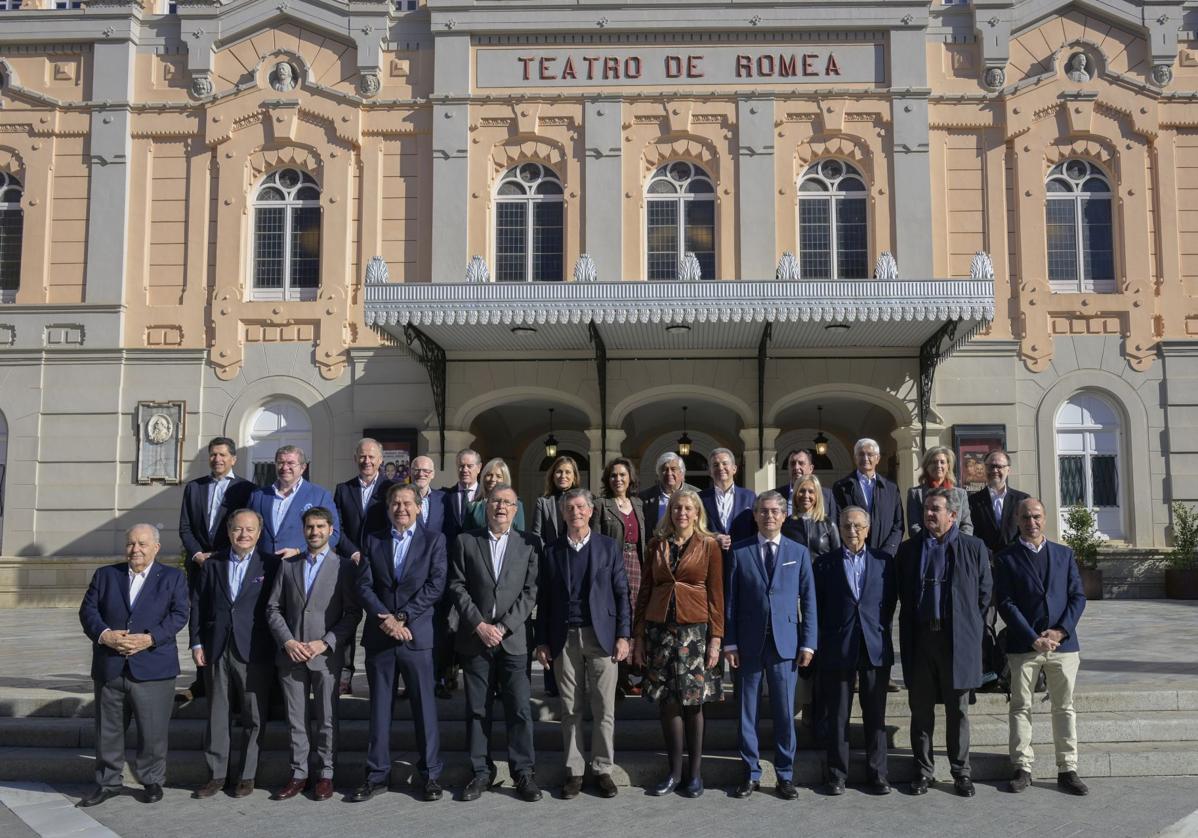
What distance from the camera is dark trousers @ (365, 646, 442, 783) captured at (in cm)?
616

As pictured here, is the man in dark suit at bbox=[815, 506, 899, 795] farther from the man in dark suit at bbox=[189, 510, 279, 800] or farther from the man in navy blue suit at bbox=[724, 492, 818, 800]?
the man in dark suit at bbox=[189, 510, 279, 800]

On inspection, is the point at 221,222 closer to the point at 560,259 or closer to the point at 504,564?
the point at 560,259

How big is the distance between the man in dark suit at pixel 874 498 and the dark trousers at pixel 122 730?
4.70 meters

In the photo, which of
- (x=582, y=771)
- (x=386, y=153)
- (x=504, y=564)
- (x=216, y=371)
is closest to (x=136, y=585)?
(x=504, y=564)

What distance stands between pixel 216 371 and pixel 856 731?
12.0 metres

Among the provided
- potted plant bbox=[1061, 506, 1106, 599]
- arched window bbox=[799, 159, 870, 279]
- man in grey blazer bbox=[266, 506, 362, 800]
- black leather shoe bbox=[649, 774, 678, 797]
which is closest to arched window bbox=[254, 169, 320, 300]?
arched window bbox=[799, 159, 870, 279]

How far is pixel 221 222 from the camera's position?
52.1 feet

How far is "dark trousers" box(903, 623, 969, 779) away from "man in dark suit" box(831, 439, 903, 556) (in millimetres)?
1120

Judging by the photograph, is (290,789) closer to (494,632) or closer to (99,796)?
(99,796)

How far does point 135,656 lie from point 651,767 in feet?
10.4

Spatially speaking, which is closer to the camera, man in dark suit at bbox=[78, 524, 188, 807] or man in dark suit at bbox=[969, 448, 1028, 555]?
man in dark suit at bbox=[78, 524, 188, 807]

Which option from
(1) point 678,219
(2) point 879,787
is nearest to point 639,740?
(2) point 879,787

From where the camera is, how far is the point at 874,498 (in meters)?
7.34

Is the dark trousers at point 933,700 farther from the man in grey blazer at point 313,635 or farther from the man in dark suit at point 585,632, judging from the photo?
the man in grey blazer at point 313,635
